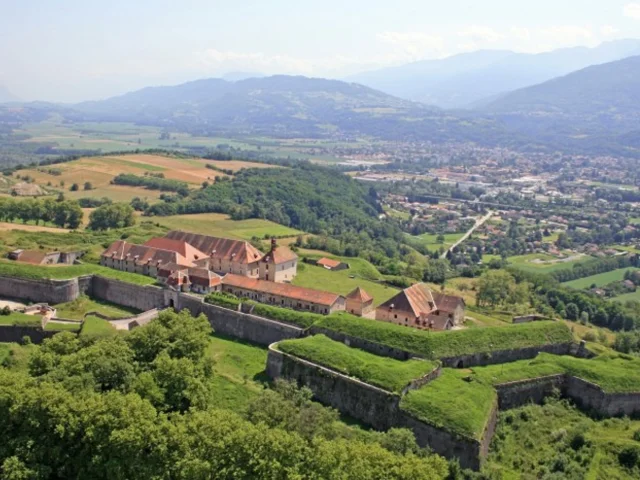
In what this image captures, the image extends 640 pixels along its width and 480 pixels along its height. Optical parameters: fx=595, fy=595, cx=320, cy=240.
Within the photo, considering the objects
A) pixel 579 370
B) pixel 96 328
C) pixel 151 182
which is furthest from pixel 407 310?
pixel 151 182

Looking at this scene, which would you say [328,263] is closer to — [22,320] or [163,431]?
[22,320]

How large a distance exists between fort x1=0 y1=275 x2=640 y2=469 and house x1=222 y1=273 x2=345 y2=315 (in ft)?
11.8

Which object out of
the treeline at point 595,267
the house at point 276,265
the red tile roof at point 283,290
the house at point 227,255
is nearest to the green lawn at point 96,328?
the red tile roof at point 283,290

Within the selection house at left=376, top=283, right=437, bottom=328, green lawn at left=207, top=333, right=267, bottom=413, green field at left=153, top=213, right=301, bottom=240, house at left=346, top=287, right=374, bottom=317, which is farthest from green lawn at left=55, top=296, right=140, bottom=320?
green field at left=153, top=213, right=301, bottom=240

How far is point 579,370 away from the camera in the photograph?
45.5 meters

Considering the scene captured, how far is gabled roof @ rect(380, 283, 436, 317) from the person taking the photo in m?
52.9

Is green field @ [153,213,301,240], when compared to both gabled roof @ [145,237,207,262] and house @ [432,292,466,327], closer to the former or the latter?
gabled roof @ [145,237,207,262]

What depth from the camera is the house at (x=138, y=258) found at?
215 ft

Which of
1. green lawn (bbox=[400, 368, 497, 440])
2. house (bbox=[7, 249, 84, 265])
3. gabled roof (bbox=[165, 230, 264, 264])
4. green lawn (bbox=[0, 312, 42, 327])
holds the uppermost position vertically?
gabled roof (bbox=[165, 230, 264, 264])

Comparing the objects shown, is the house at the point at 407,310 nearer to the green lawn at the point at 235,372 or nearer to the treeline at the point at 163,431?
the green lawn at the point at 235,372

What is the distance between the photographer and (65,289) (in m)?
61.8

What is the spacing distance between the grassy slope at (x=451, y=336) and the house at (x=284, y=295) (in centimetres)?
354

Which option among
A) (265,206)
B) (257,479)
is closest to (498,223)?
(265,206)

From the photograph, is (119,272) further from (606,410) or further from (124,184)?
(124,184)
